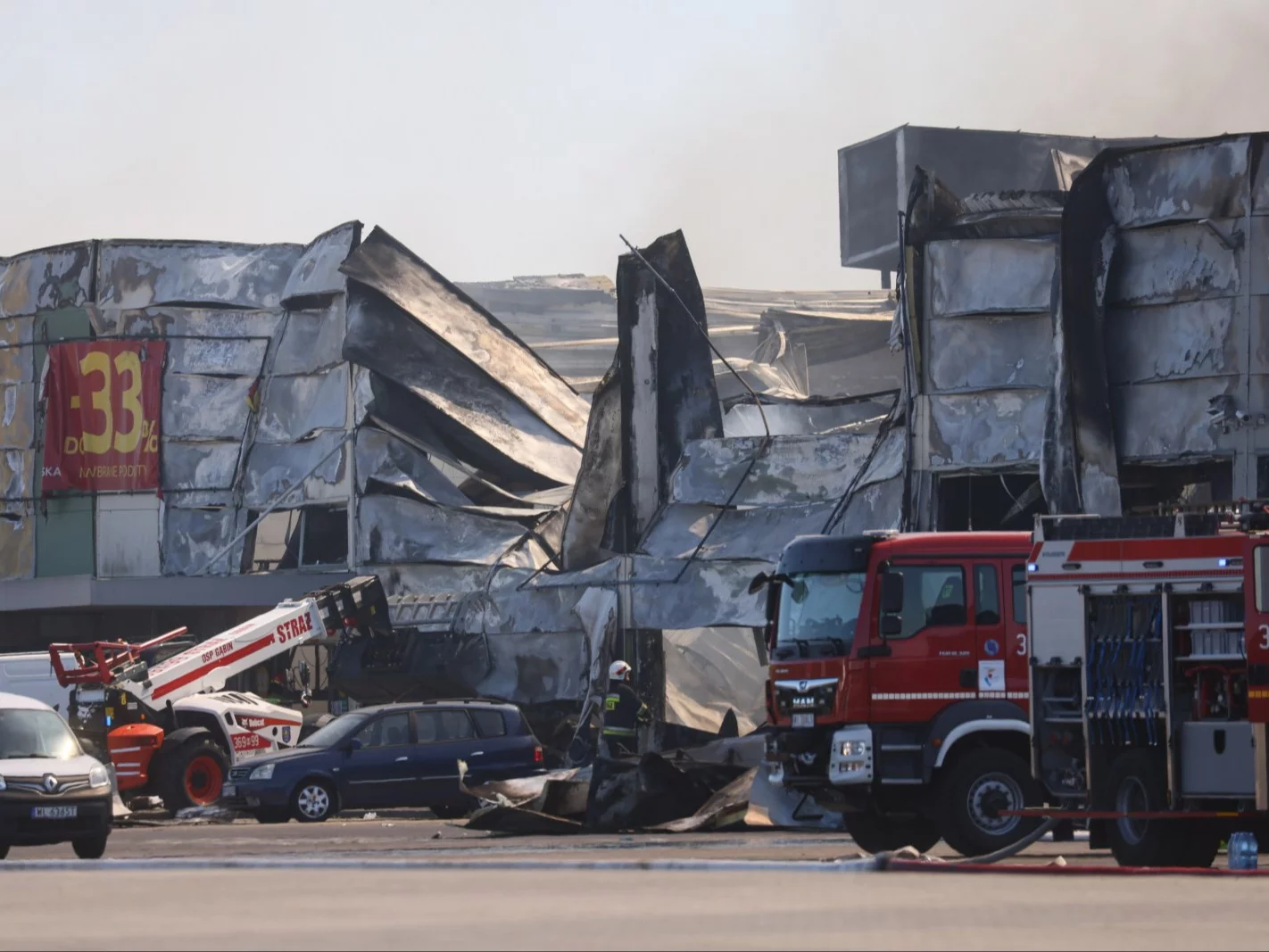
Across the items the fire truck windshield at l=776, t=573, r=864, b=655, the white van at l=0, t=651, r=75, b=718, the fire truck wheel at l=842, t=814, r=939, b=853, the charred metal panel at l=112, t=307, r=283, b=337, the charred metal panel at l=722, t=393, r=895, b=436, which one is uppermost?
the charred metal panel at l=112, t=307, r=283, b=337

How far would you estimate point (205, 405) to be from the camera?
1800 inches

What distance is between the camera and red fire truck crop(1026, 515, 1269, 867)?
15.0 m

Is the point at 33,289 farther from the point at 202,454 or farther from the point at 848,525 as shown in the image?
the point at 848,525

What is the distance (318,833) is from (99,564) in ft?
83.3

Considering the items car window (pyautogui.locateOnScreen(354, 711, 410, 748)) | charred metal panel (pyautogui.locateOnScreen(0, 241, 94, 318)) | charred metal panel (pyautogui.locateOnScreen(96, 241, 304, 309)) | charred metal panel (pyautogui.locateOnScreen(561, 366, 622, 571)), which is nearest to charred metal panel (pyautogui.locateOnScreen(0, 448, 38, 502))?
charred metal panel (pyautogui.locateOnScreen(0, 241, 94, 318))

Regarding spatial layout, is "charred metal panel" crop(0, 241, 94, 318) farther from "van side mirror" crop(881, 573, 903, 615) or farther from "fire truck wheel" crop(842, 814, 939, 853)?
"van side mirror" crop(881, 573, 903, 615)

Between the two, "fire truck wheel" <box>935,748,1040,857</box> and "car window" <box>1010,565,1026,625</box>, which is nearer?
"fire truck wheel" <box>935,748,1040,857</box>

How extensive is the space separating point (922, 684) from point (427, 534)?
84.5 feet

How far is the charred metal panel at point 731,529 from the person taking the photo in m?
32.4

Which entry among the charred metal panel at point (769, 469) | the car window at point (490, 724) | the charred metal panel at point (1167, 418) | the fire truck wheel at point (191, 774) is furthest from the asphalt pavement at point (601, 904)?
the charred metal panel at point (769, 469)

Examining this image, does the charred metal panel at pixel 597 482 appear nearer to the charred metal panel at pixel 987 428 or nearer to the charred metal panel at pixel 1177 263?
the charred metal panel at pixel 987 428

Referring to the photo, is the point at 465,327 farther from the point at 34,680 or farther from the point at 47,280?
the point at 34,680

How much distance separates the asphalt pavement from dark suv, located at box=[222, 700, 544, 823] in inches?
290

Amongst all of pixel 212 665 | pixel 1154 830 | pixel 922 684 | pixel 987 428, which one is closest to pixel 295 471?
pixel 212 665
